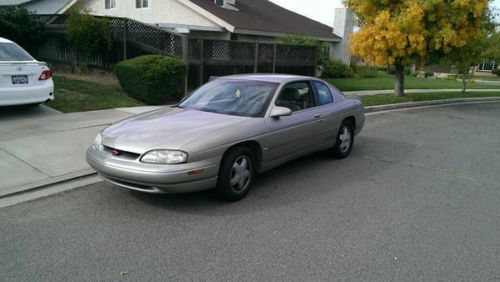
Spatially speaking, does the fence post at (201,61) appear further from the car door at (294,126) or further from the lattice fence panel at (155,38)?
the car door at (294,126)

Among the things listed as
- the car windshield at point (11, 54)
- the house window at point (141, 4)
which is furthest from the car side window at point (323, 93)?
the house window at point (141, 4)

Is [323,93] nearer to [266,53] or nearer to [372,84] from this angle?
[266,53]

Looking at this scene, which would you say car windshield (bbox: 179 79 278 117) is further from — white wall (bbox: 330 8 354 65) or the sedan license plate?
white wall (bbox: 330 8 354 65)

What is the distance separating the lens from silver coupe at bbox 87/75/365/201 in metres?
4.34

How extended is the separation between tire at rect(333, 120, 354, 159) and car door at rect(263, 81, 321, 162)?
28.8 inches

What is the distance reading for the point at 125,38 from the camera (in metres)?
13.8

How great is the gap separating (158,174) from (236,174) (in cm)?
98

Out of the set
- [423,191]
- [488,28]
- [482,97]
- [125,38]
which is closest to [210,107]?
[423,191]

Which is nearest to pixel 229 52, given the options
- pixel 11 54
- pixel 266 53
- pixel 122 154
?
pixel 266 53

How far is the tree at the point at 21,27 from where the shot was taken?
50.2ft

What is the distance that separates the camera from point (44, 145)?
6676 mm

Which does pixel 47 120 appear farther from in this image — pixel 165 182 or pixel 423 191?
pixel 423 191

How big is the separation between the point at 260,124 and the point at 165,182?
57.1 inches

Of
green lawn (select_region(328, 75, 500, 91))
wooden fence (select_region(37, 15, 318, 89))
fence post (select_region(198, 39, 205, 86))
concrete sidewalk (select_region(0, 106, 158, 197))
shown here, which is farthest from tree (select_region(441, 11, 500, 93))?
concrete sidewalk (select_region(0, 106, 158, 197))
